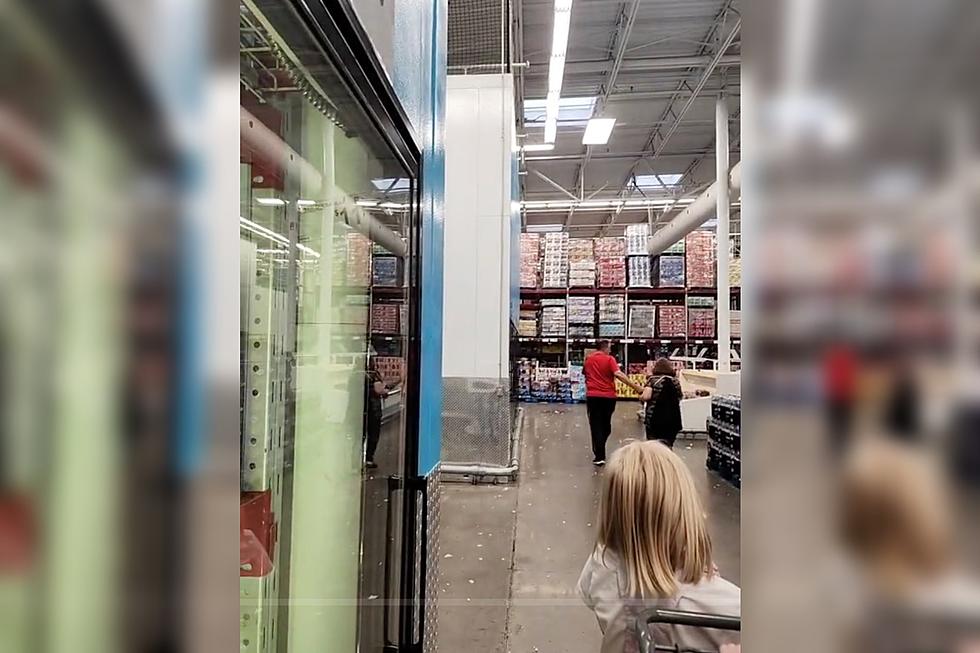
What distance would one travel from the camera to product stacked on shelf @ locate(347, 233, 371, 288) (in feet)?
4.69

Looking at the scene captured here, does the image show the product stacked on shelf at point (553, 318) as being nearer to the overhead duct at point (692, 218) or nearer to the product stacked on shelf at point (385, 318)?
the overhead duct at point (692, 218)

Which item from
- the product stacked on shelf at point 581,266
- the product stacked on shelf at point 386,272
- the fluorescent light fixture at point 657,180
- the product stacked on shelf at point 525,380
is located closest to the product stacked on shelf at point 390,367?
the product stacked on shelf at point 386,272

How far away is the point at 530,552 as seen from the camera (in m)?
3.98

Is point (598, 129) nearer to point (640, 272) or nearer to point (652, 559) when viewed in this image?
point (640, 272)

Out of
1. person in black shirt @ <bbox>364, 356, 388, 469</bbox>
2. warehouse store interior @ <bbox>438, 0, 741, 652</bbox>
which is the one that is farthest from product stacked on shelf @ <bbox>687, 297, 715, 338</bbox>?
person in black shirt @ <bbox>364, 356, 388, 469</bbox>

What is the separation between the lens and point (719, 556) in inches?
150

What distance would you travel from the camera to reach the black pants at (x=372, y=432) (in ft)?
4.99

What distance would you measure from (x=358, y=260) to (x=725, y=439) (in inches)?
203

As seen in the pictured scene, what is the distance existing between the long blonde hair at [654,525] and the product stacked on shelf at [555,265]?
9418 millimetres

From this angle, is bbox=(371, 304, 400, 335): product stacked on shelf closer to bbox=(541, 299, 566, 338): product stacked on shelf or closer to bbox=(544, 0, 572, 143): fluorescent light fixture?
bbox=(544, 0, 572, 143): fluorescent light fixture
